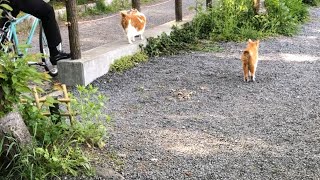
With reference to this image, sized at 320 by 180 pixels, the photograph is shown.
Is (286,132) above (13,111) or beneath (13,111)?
A: beneath

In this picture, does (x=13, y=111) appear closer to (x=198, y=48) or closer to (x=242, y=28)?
(x=198, y=48)

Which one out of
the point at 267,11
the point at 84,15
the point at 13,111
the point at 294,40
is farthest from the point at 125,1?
the point at 13,111

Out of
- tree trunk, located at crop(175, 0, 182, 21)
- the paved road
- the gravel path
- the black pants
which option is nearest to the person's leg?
the black pants

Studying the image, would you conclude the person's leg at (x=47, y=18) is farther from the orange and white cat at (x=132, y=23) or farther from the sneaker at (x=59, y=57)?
the orange and white cat at (x=132, y=23)

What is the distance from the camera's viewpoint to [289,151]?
11.8 feet

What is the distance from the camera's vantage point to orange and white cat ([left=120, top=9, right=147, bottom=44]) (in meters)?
6.49

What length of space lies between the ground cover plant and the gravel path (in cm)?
54

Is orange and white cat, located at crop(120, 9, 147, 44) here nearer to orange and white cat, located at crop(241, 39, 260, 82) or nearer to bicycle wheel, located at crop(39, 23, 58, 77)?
bicycle wheel, located at crop(39, 23, 58, 77)

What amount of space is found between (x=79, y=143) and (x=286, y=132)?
5.85 feet

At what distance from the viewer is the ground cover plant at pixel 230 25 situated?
7.55 m

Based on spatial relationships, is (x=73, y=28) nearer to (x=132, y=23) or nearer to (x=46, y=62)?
(x=46, y=62)

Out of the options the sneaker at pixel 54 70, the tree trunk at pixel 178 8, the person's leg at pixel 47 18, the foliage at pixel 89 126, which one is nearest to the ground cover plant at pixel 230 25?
the tree trunk at pixel 178 8

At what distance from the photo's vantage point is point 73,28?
5602 millimetres

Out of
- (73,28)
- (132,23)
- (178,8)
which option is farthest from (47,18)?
(178,8)
